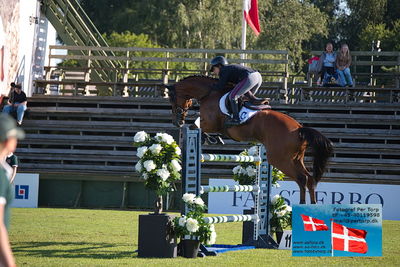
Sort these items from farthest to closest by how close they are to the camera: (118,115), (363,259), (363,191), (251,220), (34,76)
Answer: (34,76) → (118,115) → (363,191) → (251,220) → (363,259)

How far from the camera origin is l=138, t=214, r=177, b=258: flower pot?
9.00m

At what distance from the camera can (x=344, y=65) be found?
20719 mm

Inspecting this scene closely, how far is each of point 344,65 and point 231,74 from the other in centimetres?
1005

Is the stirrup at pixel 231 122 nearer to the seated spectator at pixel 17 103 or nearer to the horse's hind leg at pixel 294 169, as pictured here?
the horse's hind leg at pixel 294 169

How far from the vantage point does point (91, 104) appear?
22109 millimetres

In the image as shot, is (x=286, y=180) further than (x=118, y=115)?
No

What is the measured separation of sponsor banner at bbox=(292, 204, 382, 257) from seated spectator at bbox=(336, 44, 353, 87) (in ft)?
37.9

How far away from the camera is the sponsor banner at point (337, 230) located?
9125mm

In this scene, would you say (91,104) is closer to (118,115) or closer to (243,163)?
(118,115)

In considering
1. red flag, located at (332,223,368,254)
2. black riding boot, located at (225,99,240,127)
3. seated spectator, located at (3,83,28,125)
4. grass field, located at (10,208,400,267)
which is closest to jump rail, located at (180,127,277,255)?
grass field, located at (10,208,400,267)

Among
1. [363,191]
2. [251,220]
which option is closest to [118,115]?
[363,191]

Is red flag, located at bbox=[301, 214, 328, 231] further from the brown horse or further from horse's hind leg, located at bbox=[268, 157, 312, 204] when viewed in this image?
horse's hind leg, located at bbox=[268, 157, 312, 204]

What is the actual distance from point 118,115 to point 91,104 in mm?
1054

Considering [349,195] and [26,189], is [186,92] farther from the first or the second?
[26,189]
